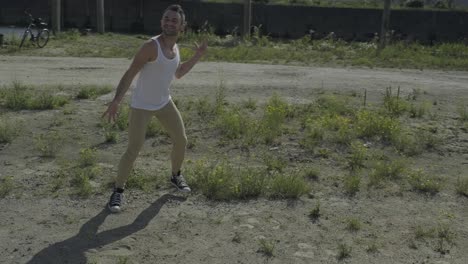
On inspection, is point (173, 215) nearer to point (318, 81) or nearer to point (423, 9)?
point (318, 81)

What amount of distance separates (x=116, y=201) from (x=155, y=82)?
1071 millimetres

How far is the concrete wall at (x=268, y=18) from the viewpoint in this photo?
2695 centimetres

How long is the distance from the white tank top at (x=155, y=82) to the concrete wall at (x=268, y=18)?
22531 millimetres

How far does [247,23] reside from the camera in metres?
21.9

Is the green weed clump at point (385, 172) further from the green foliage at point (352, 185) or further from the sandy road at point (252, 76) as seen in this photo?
the sandy road at point (252, 76)

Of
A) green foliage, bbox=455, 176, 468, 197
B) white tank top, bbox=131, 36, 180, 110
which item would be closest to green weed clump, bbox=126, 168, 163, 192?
white tank top, bbox=131, 36, 180, 110

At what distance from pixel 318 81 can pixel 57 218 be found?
24.4 ft

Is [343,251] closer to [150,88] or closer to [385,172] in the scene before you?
[385,172]

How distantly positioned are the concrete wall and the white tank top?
2253cm

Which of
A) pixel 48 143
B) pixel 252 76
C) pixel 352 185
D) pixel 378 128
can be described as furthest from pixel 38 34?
pixel 352 185

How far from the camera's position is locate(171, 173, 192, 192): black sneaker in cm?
536

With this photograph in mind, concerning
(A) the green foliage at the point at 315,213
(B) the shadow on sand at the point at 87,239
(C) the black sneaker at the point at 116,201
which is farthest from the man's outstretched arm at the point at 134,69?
(A) the green foliage at the point at 315,213

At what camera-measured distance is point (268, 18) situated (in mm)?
28250

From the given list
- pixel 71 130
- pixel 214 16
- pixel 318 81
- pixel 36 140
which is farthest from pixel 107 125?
pixel 214 16
